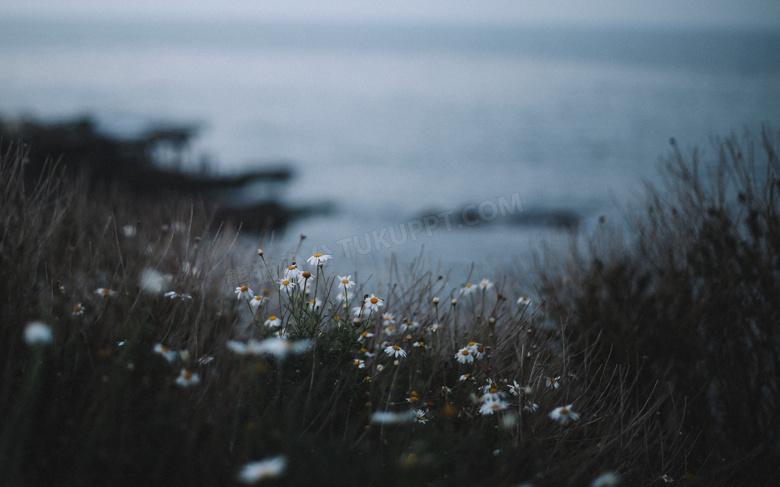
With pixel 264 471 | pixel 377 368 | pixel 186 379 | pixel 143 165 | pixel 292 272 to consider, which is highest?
pixel 143 165

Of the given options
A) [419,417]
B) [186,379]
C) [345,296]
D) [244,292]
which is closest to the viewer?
[186,379]

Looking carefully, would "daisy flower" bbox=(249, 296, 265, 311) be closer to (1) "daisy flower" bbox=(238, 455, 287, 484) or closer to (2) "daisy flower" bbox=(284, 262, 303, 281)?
(2) "daisy flower" bbox=(284, 262, 303, 281)

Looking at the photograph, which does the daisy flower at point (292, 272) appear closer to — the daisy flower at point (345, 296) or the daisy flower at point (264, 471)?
the daisy flower at point (345, 296)

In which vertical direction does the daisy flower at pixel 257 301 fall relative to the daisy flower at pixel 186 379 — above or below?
above

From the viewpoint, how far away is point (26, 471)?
1.88 meters

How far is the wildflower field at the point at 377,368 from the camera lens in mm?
1950

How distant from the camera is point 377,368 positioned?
2.96 meters

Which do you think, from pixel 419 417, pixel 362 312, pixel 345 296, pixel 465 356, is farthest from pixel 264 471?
pixel 345 296

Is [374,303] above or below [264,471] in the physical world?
above

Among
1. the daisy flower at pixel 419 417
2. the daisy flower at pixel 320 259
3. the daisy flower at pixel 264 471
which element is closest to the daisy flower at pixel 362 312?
the daisy flower at pixel 320 259

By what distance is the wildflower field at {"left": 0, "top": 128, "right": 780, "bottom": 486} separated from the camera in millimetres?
1950

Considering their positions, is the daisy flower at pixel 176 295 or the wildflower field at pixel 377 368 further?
the daisy flower at pixel 176 295

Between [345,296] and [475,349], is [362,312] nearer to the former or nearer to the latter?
[345,296]

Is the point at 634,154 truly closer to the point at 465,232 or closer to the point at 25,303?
the point at 465,232
